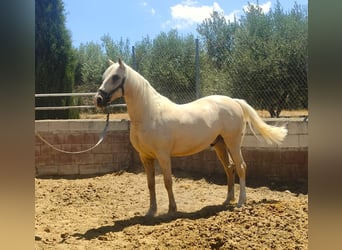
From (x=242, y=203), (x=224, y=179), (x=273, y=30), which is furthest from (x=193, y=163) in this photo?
(x=273, y=30)

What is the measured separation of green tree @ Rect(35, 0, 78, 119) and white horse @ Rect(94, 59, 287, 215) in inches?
224

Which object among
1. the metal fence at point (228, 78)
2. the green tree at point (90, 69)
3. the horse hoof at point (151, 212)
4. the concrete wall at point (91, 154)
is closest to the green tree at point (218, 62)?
the metal fence at point (228, 78)

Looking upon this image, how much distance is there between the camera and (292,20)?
9.04 meters

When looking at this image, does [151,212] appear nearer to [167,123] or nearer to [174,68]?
[167,123]

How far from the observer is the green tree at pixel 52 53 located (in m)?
9.77

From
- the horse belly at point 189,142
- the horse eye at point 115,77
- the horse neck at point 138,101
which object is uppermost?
the horse eye at point 115,77

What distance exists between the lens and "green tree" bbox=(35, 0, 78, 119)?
9766mm

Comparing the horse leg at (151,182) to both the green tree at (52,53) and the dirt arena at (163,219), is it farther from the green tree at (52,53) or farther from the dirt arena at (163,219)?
the green tree at (52,53)

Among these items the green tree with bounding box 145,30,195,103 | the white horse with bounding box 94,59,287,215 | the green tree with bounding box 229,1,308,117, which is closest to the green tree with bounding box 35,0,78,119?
the green tree with bounding box 145,30,195,103

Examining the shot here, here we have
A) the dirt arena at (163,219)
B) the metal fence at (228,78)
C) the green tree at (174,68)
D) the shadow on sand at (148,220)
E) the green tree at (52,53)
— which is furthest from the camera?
the green tree at (52,53)

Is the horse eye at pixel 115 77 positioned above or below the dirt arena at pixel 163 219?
above

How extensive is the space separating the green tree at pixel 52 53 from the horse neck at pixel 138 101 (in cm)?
568

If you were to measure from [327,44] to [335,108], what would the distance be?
0.08 m

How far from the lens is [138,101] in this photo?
4.38 metres
